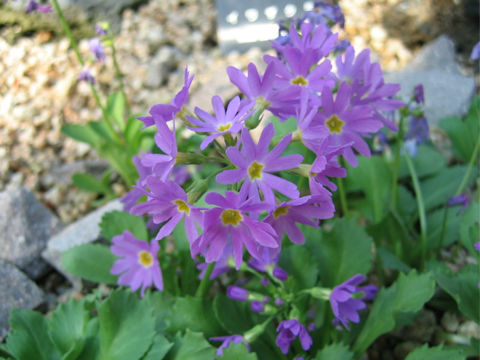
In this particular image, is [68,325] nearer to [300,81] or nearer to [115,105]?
[300,81]

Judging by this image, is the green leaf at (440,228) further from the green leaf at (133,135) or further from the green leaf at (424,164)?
the green leaf at (133,135)

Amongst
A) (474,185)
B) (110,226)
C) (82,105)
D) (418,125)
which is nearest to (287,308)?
(110,226)

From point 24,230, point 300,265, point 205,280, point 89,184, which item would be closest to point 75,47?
point 89,184

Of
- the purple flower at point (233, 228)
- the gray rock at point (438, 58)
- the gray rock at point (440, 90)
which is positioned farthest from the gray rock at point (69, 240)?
the gray rock at point (438, 58)

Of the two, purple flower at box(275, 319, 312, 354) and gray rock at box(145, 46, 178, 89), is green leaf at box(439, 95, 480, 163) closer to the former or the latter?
purple flower at box(275, 319, 312, 354)

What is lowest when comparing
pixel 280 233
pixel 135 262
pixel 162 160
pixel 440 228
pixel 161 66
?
pixel 440 228
